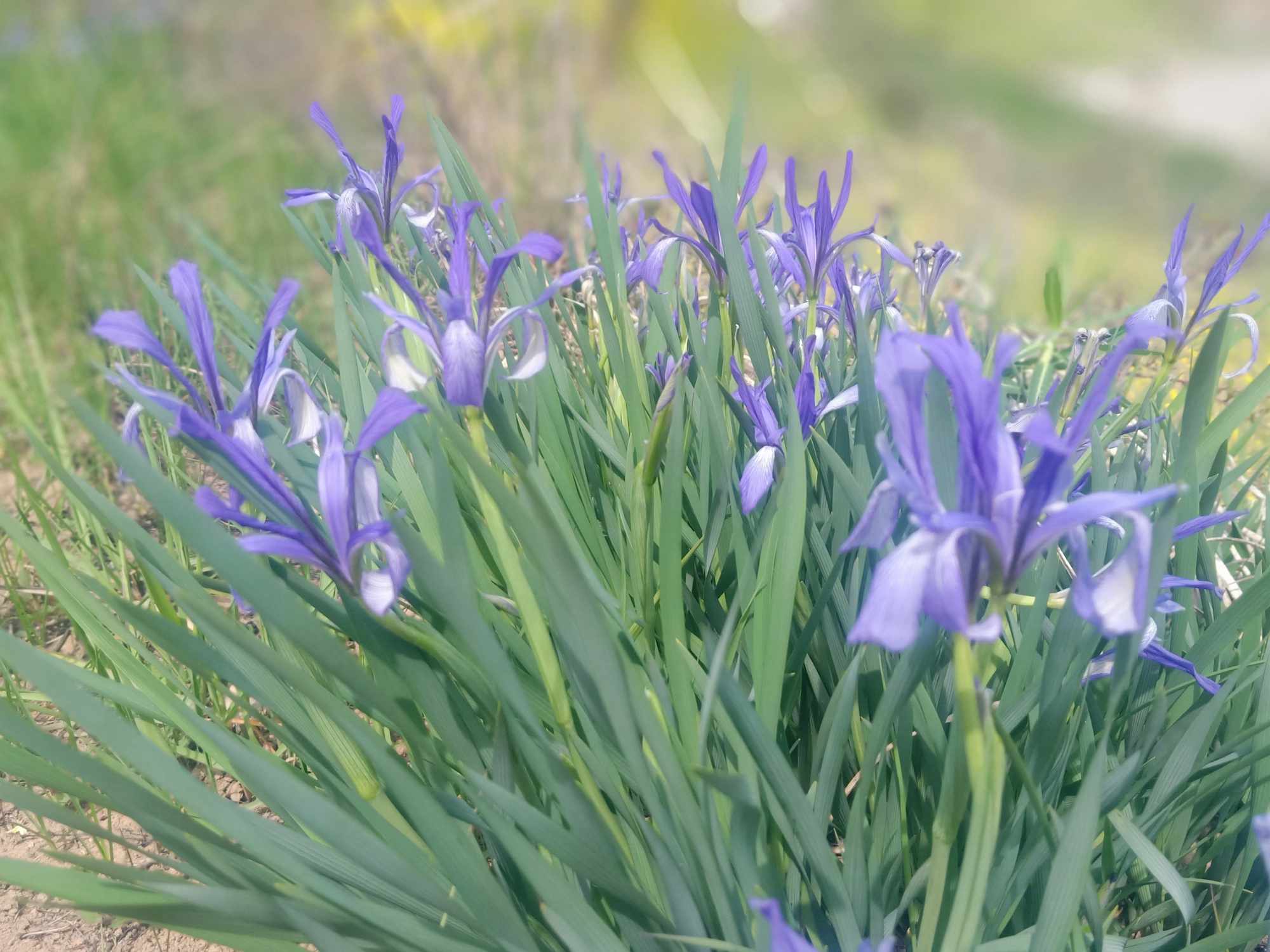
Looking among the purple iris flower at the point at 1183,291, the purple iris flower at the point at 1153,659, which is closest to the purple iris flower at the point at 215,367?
the purple iris flower at the point at 1153,659

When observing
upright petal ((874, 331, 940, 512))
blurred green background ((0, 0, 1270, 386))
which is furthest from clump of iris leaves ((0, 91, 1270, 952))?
blurred green background ((0, 0, 1270, 386))

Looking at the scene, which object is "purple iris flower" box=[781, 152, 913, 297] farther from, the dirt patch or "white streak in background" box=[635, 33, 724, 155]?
"white streak in background" box=[635, 33, 724, 155]

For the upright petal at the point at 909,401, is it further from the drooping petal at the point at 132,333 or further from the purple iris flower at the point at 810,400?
the drooping petal at the point at 132,333

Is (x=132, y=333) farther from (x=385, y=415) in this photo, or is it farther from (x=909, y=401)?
(x=909, y=401)

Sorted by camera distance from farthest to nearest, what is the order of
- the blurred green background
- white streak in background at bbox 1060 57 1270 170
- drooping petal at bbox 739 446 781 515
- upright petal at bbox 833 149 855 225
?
white streak in background at bbox 1060 57 1270 170 → the blurred green background → upright petal at bbox 833 149 855 225 → drooping petal at bbox 739 446 781 515

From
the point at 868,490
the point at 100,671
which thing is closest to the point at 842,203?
the point at 868,490

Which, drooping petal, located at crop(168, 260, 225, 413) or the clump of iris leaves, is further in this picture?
drooping petal, located at crop(168, 260, 225, 413)
